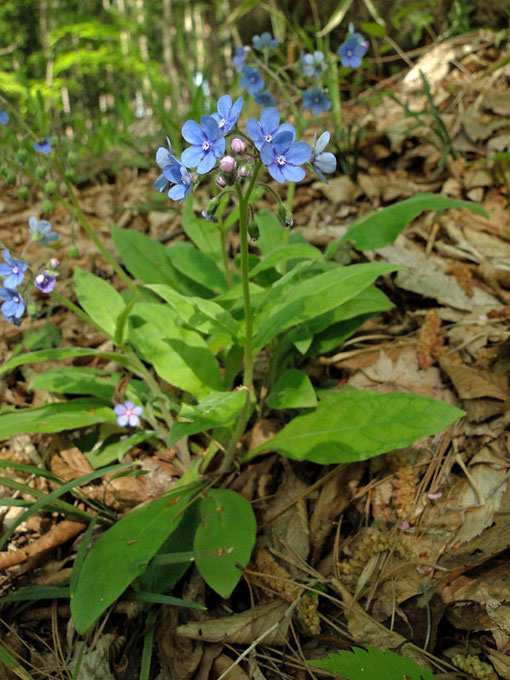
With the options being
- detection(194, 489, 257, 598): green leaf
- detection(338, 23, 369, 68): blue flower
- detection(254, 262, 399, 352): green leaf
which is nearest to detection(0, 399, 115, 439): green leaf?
detection(194, 489, 257, 598): green leaf

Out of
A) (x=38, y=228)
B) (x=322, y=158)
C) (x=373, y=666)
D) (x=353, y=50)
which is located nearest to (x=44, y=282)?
(x=38, y=228)

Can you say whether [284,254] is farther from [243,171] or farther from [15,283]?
[15,283]

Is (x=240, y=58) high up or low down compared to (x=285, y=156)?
up

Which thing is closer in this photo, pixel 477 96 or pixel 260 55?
pixel 477 96

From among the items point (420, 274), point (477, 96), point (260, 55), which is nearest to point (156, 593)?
point (420, 274)

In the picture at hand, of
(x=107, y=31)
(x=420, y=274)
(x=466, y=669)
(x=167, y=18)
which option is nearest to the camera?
(x=466, y=669)

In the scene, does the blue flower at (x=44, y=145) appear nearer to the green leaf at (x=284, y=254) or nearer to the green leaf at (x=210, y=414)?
the green leaf at (x=284, y=254)

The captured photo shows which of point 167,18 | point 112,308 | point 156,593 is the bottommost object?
A: point 156,593

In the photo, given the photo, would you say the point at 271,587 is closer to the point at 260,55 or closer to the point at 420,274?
the point at 420,274
